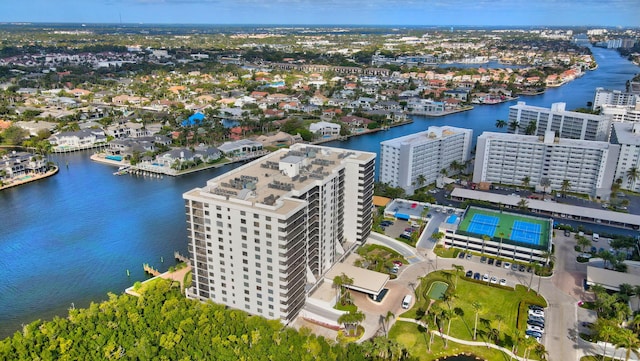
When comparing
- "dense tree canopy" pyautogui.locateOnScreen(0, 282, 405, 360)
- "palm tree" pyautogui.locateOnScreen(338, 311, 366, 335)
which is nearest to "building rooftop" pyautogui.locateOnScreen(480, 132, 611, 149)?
"palm tree" pyautogui.locateOnScreen(338, 311, 366, 335)

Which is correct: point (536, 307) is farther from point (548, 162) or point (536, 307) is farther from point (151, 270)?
point (151, 270)

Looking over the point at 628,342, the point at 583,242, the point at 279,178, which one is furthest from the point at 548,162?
the point at 279,178

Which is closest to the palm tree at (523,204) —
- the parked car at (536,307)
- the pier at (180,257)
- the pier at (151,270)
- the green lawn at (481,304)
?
the green lawn at (481,304)

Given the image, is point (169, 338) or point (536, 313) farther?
point (536, 313)

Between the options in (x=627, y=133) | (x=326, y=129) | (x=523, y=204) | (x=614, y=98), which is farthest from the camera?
(x=614, y=98)

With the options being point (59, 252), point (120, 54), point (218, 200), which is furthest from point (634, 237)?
point (120, 54)

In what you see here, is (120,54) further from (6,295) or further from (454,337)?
(454,337)

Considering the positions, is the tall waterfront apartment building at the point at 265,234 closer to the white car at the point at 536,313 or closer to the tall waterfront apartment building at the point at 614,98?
the white car at the point at 536,313
